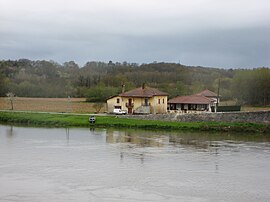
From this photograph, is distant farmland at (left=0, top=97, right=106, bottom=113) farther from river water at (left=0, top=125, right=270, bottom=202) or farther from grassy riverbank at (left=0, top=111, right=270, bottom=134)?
river water at (left=0, top=125, right=270, bottom=202)

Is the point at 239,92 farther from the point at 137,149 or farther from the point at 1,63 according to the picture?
the point at 1,63

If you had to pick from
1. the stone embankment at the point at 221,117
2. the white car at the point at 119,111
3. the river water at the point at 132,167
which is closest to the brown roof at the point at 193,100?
the stone embankment at the point at 221,117

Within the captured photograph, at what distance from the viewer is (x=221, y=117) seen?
33406mm

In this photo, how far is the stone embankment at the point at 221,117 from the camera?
32.9m

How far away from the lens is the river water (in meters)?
14.9

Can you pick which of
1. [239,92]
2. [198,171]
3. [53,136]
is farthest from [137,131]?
[239,92]

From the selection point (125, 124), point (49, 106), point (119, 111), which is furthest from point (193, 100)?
point (49, 106)

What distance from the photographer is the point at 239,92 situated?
53812 millimetres

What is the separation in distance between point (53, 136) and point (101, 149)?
5.90 meters

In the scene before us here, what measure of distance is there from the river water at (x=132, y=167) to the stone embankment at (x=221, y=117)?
3.91 m

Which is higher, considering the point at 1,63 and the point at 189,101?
the point at 1,63

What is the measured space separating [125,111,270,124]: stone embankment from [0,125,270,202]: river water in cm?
391

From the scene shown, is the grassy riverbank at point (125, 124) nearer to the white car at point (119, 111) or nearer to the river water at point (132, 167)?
the white car at point (119, 111)

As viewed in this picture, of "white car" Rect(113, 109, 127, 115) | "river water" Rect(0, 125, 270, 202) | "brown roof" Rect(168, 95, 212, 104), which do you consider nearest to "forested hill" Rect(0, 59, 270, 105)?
"white car" Rect(113, 109, 127, 115)
